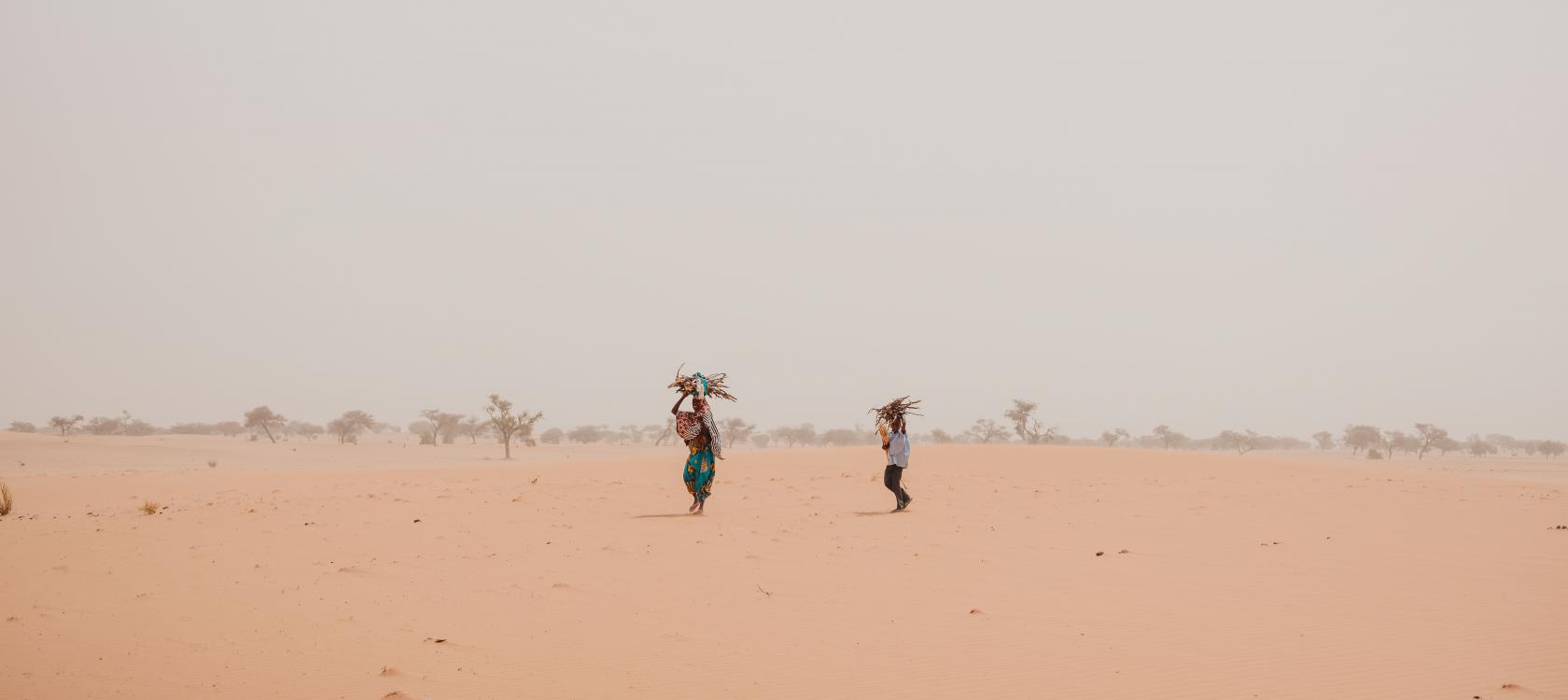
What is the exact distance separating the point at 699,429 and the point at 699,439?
7.8 inches

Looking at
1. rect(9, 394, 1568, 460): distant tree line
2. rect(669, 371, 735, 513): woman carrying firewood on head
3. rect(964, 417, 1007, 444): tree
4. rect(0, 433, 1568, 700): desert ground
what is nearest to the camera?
rect(0, 433, 1568, 700): desert ground

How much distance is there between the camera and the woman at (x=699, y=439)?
14.3 metres

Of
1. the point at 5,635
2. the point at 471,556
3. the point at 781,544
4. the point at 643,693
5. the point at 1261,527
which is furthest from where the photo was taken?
the point at 1261,527

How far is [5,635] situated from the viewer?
A: 6480 millimetres

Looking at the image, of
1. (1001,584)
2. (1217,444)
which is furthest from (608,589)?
(1217,444)

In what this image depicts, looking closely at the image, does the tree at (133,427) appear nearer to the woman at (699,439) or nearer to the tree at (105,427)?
the tree at (105,427)

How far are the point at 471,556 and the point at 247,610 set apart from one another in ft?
9.56

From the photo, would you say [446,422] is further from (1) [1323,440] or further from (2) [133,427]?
(1) [1323,440]

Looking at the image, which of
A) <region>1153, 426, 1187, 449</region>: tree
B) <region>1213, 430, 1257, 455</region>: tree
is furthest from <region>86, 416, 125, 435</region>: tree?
<region>1213, 430, 1257, 455</region>: tree

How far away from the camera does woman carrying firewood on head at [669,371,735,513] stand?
46.9 feet

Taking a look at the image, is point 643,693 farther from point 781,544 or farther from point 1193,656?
point 781,544

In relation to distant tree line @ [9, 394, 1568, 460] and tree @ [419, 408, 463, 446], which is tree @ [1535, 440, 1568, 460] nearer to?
distant tree line @ [9, 394, 1568, 460]

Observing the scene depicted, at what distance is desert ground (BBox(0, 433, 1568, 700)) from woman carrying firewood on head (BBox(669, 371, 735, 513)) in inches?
31.9

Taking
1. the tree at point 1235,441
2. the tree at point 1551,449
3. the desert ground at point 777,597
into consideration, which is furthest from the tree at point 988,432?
the desert ground at point 777,597
